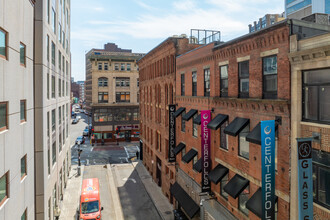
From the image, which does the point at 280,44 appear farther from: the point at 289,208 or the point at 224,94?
the point at 289,208

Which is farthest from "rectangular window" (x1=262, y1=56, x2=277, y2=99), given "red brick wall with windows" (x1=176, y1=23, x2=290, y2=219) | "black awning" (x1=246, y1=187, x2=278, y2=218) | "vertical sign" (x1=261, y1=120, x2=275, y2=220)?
"black awning" (x1=246, y1=187, x2=278, y2=218)

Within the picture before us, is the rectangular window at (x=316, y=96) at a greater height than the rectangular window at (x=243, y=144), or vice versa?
the rectangular window at (x=316, y=96)

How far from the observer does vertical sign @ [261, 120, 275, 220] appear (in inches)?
402

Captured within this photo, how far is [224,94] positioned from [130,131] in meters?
47.6

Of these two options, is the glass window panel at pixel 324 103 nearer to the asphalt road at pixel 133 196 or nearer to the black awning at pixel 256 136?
the black awning at pixel 256 136

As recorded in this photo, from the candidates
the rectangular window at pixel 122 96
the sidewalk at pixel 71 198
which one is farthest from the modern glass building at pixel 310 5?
the sidewalk at pixel 71 198

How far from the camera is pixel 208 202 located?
1695cm

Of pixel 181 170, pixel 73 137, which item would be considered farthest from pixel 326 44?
pixel 73 137

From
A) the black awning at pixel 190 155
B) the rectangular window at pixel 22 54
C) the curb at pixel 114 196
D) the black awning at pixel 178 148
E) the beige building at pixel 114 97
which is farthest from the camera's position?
the beige building at pixel 114 97

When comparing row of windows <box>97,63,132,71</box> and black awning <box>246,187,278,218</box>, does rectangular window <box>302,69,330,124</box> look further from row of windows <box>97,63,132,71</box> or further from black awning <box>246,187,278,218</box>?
row of windows <box>97,63,132,71</box>

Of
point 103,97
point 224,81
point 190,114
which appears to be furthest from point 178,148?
point 103,97

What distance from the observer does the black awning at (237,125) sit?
41.7 feet

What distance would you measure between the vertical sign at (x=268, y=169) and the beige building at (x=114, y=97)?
51520mm

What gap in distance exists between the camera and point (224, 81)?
51.7ft
